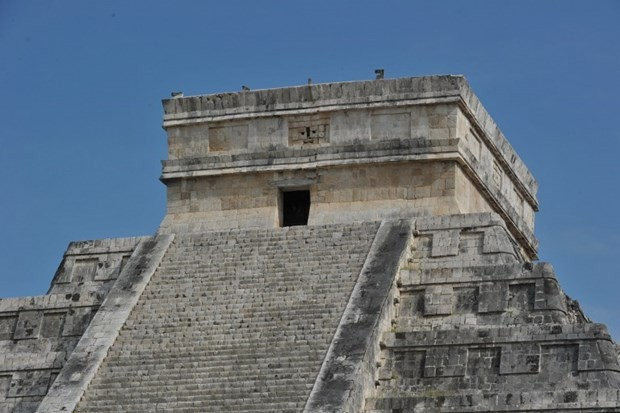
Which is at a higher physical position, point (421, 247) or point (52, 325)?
point (421, 247)

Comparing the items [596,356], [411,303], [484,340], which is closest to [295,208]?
[411,303]

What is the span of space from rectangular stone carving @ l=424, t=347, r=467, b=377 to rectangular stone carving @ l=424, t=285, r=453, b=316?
909 millimetres

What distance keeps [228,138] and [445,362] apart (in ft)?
20.3

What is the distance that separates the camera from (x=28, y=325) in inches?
1044

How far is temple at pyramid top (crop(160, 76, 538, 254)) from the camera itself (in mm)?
27188

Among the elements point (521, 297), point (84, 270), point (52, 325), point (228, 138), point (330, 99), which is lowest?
point (521, 297)

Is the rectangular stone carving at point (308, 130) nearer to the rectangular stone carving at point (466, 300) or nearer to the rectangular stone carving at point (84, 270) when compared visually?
the rectangular stone carving at point (84, 270)

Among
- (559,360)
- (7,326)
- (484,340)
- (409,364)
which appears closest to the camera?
(559,360)

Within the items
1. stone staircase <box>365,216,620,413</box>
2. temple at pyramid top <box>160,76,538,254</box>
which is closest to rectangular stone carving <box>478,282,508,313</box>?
stone staircase <box>365,216,620,413</box>

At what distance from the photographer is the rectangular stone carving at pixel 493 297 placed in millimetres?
24406

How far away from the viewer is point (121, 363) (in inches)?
964

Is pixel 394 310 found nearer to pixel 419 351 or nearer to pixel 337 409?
pixel 419 351

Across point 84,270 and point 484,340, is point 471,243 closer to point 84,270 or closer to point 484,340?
point 484,340

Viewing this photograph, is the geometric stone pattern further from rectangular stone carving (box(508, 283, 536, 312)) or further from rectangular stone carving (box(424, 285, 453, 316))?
rectangular stone carving (box(508, 283, 536, 312))
